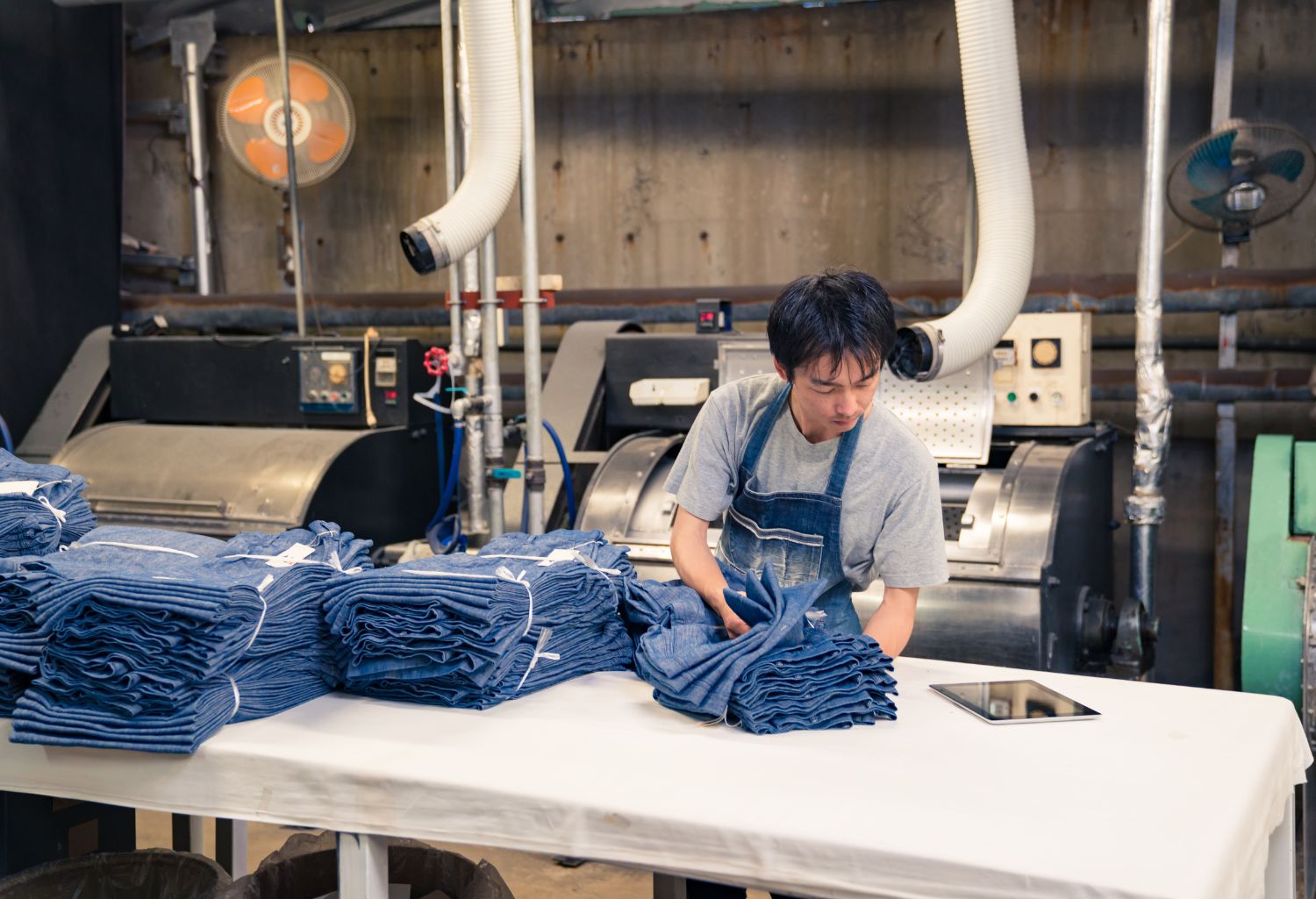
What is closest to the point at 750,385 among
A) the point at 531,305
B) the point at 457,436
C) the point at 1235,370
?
the point at 531,305

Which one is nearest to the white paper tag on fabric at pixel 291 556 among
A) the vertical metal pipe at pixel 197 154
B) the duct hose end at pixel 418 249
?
the duct hose end at pixel 418 249

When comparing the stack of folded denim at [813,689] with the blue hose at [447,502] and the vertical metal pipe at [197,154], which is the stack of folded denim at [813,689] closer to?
the blue hose at [447,502]

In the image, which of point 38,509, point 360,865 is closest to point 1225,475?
point 360,865

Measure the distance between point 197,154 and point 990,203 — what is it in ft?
11.7

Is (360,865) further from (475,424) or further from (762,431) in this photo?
(475,424)

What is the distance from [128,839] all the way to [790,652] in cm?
127

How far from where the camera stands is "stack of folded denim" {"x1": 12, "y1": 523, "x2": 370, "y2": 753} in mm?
1376

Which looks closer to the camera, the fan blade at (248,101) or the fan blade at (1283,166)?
the fan blade at (1283,166)

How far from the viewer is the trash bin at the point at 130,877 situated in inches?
68.4

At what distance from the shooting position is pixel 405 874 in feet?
5.92

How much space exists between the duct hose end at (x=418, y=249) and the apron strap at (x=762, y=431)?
35.0 inches

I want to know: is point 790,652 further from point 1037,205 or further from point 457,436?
point 1037,205

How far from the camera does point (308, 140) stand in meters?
4.42

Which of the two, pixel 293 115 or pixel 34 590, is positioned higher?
pixel 293 115
